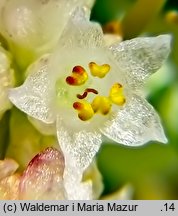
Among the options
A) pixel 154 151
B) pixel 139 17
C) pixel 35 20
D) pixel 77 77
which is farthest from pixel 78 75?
pixel 154 151

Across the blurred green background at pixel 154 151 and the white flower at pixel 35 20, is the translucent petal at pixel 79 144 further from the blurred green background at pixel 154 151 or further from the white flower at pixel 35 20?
the blurred green background at pixel 154 151

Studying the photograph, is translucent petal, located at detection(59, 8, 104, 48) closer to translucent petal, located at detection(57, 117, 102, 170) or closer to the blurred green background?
translucent petal, located at detection(57, 117, 102, 170)

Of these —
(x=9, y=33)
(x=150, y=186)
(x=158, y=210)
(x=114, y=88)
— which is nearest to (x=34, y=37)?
(x=9, y=33)

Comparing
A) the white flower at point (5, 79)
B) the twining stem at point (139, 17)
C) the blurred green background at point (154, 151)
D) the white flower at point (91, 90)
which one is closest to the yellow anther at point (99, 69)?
the white flower at point (91, 90)

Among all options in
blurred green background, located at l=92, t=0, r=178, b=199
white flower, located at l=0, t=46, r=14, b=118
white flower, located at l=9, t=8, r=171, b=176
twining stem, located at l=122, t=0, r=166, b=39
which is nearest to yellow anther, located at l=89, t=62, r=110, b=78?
white flower, located at l=9, t=8, r=171, b=176

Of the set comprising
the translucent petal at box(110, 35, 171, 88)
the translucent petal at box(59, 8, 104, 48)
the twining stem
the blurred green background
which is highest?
the twining stem

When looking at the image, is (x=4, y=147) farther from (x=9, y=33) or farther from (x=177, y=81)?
(x=177, y=81)
